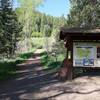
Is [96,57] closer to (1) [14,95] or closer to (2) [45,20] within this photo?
(1) [14,95]

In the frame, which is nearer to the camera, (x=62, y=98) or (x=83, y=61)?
(x=62, y=98)

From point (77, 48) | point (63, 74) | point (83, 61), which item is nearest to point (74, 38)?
point (77, 48)

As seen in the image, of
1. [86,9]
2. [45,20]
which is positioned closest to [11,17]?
[86,9]

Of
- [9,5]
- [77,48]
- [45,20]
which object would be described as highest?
[45,20]

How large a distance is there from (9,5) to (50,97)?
17.5 metres

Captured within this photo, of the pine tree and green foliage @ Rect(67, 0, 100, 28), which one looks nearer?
green foliage @ Rect(67, 0, 100, 28)

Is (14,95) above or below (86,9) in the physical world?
below

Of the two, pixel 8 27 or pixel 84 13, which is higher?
pixel 84 13

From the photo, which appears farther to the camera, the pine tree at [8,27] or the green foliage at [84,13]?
the pine tree at [8,27]

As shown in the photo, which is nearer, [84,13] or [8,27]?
[84,13]

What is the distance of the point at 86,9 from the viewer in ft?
55.9

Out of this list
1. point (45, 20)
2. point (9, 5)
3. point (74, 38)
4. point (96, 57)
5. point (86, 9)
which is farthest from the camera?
point (45, 20)

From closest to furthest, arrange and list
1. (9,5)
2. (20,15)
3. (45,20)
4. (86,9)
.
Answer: (86,9) < (9,5) < (20,15) < (45,20)

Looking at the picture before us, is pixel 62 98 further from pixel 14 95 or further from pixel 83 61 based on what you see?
pixel 83 61
